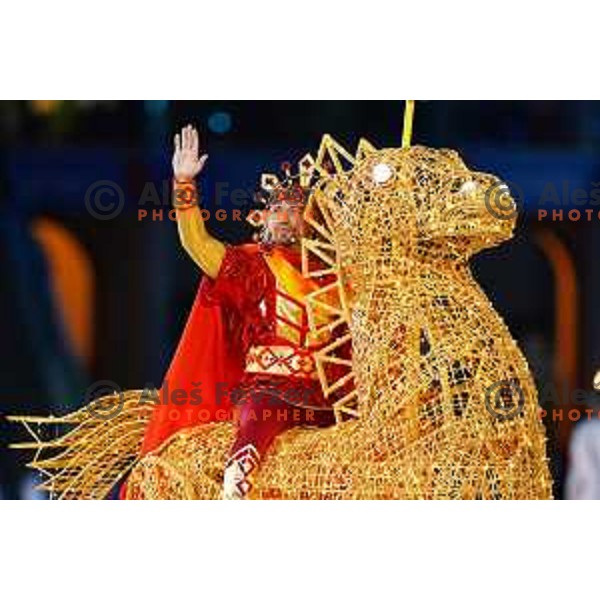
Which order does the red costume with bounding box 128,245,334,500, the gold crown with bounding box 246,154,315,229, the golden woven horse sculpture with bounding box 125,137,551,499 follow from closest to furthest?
the golden woven horse sculpture with bounding box 125,137,551,499, the red costume with bounding box 128,245,334,500, the gold crown with bounding box 246,154,315,229

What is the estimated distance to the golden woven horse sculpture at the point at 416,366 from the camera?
366 centimetres

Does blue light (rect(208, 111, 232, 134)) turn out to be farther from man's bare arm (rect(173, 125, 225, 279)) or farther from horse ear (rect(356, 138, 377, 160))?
horse ear (rect(356, 138, 377, 160))

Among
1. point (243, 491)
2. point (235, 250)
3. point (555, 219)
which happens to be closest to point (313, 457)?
point (243, 491)

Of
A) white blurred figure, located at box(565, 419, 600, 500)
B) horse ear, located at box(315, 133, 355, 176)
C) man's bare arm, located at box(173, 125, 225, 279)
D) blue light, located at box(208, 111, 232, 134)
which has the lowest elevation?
white blurred figure, located at box(565, 419, 600, 500)

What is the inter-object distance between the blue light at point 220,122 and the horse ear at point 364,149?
1.00ft

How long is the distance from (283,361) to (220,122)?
558mm

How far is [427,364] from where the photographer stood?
3684 millimetres

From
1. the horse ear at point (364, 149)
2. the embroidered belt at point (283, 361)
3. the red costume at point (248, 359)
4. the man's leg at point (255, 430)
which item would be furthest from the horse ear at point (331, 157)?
the man's leg at point (255, 430)

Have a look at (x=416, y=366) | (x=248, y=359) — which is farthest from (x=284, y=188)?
(x=416, y=366)

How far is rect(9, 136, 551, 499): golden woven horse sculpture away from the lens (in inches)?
144

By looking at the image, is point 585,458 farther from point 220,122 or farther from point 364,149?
point 220,122

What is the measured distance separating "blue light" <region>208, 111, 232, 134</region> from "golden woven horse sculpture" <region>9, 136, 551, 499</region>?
1.02 feet

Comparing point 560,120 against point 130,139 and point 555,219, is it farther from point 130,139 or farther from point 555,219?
point 130,139

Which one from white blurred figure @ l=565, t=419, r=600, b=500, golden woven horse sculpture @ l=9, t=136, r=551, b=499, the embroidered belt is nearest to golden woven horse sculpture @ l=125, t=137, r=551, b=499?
golden woven horse sculpture @ l=9, t=136, r=551, b=499
